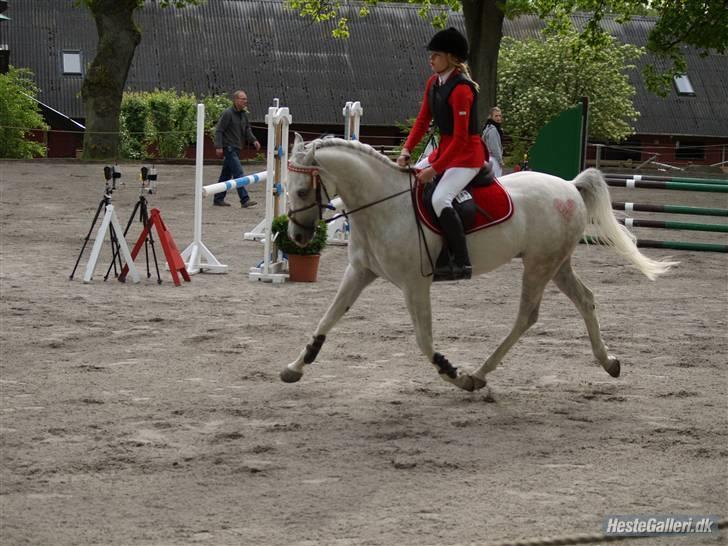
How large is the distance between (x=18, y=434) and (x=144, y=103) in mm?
30667

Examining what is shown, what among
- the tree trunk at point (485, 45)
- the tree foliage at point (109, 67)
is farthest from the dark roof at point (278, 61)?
the tree trunk at point (485, 45)

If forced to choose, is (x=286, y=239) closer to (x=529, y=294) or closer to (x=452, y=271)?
(x=529, y=294)

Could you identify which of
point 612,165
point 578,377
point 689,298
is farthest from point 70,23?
point 578,377

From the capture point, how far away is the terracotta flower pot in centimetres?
1296

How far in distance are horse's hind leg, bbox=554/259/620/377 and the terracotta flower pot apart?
5.12 metres

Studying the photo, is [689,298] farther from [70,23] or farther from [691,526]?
[70,23]

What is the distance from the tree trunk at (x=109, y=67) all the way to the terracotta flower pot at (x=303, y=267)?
18.9 meters

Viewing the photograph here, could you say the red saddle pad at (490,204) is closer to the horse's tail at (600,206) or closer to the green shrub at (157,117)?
the horse's tail at (600,206)

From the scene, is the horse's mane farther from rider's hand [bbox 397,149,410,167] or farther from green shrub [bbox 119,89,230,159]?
green shrub [bbox 119,89,230,159]

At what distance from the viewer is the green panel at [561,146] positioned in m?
15.9

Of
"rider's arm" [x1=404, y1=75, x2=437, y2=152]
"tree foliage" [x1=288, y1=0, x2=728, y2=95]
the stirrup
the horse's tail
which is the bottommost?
the stirrup

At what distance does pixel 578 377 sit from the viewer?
8.41 metres

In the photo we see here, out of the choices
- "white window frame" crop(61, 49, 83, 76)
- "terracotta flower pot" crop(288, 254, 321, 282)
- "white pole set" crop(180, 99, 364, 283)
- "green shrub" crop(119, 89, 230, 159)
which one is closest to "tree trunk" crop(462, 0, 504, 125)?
"green shrub" crop(119, 89, 230, 159)

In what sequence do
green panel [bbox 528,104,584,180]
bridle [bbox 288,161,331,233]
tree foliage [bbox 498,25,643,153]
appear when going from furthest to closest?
1. tree foliage [bbox 498,25,643,153]
2. green panel [bbox 528,104,584,180]
3. bridle [bbox 288,161,331,233]
